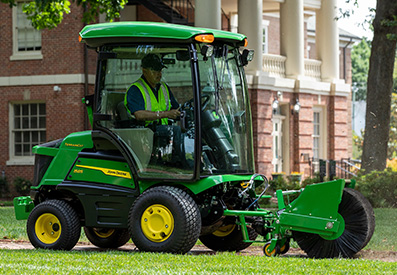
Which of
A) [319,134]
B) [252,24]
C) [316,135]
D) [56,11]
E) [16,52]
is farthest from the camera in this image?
[319,134]

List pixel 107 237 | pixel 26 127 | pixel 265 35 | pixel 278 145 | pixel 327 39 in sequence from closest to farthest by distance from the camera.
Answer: pixel 107 237, pixel 26 127, pixel 278 145, pixel 327 39, pixel 265 35

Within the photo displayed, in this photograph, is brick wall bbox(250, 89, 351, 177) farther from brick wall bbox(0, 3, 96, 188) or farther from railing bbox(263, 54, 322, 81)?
brick wall bbox(0, 3, 96, 188)

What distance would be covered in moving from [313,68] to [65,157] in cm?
2221

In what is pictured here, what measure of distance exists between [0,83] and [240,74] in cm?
1784

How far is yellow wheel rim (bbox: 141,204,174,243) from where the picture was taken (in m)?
9.14

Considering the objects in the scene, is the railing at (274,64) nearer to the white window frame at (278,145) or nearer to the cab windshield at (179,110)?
the white window frame at (278,145)

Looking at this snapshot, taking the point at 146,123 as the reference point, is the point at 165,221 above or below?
below

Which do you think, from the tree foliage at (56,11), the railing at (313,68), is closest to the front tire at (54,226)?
the tree foliage at (56,11)

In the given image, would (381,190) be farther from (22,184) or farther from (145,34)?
(22,184)

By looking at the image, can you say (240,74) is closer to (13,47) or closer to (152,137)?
(152,137)

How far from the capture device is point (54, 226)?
9.91 meters

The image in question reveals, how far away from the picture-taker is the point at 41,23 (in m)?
22.3

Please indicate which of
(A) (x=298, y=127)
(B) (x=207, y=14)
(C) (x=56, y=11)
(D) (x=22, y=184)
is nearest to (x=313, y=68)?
(A) (x=298, y=127)

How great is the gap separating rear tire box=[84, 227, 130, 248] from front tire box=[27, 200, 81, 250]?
774 mm
